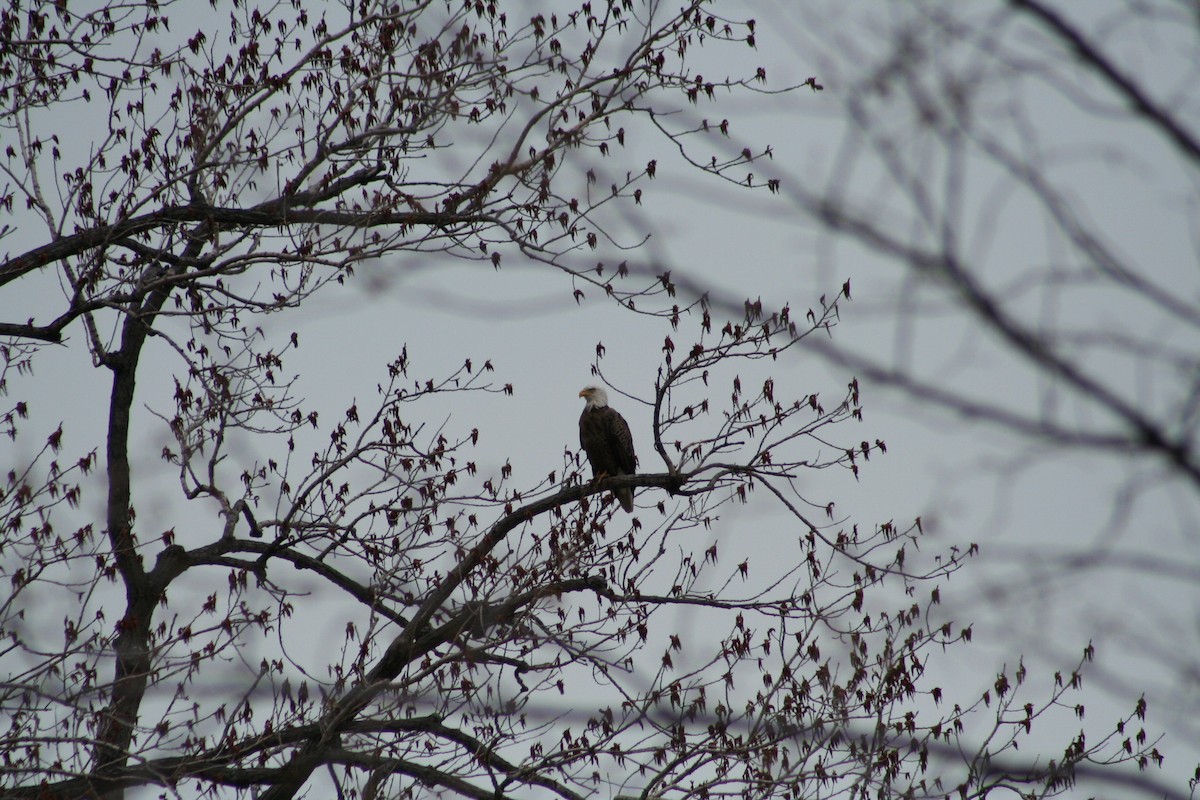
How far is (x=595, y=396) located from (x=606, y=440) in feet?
1.39

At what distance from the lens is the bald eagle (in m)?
10.3

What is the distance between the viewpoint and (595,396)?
1051cm

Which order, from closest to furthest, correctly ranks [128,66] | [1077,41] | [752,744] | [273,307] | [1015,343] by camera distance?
1. [1015,343]
2. [1077,41]
3. [752,744]
4. [273,307]
5. [128,66]

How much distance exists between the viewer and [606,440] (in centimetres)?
1033

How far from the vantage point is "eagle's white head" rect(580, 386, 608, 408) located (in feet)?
34.2

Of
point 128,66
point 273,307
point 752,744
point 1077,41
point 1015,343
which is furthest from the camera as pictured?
point 128,66

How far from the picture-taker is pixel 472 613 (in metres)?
5.84

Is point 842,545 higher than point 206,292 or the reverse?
the reverse

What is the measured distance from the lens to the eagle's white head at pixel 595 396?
34.2 feet

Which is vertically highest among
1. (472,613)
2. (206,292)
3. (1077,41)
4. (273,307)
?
(206,292)

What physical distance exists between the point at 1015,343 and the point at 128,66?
6751 millimetres

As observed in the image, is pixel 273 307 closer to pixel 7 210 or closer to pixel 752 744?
pixel 7 210

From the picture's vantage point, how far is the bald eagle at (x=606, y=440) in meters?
10.3

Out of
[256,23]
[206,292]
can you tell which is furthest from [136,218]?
[256,23]
